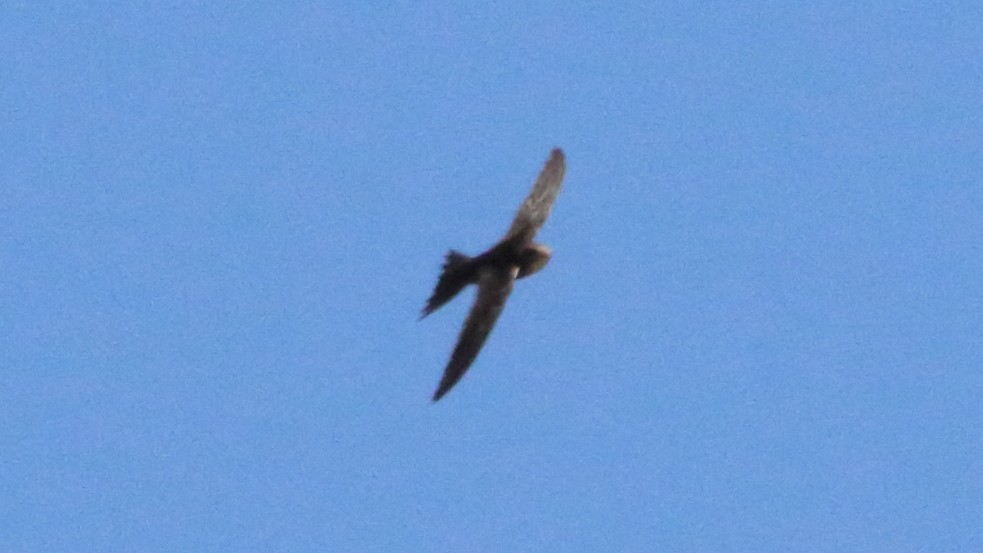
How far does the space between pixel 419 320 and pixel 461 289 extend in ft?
2.07

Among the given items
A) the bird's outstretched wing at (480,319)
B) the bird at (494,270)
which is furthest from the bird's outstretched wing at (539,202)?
the bird's outstretched wing at (480,319)

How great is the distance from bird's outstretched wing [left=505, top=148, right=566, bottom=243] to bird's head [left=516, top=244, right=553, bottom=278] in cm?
13

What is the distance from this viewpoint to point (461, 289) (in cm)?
2064

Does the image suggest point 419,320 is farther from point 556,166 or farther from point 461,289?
point 556,166

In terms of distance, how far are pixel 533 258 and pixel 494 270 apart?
0.61m

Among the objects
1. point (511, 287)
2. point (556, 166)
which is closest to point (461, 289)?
point (511, 287)

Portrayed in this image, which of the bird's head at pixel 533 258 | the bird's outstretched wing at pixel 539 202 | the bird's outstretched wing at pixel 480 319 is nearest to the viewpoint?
the bird's outstretched wing at pixel 480 319

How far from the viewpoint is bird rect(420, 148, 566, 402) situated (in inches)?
775

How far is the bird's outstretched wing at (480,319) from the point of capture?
1953 cm

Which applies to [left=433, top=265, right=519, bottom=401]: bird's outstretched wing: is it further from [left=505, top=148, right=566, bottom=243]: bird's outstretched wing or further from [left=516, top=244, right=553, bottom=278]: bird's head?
[left=505, top=148, right=566, bottom=243]: bird's outstretched wing

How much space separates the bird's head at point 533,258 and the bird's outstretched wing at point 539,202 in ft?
0.41

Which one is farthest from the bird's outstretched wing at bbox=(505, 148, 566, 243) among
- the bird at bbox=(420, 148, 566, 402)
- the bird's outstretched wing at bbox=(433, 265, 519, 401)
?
the bird's outstretched wing at bbox=(433, 265, 519, 401)

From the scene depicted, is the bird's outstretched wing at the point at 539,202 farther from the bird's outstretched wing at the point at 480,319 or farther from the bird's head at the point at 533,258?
the bird's outstretched wing at the point at 480,319

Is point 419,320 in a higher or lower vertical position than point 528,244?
lower
